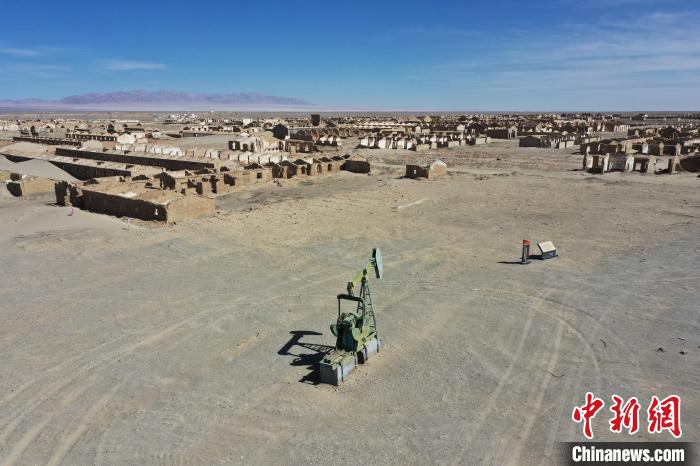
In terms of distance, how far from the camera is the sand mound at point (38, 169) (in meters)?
28.6

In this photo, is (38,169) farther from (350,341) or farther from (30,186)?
(350,341)

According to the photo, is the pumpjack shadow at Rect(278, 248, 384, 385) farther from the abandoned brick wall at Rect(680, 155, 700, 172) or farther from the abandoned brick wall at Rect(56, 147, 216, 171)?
the abandoned brick wall at Rect(680, 155, 700, 172)

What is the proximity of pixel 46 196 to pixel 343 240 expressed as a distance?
1688cm

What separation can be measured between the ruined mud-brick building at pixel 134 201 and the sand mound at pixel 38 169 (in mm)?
9072

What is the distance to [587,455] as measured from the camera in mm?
6141

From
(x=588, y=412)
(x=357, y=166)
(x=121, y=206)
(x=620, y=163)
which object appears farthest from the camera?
(x=357, y=166)

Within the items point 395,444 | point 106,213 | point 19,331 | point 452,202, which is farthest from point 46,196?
point 395,444

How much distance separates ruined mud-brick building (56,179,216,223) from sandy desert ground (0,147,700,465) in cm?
88

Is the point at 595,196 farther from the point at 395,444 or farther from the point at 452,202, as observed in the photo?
the point at 395,444

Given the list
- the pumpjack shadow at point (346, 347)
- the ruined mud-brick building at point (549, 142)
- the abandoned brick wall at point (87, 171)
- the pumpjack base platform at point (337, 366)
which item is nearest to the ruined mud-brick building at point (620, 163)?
the ruined mud-brick building at point (549, 142)

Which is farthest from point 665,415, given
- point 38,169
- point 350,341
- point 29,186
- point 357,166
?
point 38,169

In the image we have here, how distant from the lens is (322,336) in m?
9.23

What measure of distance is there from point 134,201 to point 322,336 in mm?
12097

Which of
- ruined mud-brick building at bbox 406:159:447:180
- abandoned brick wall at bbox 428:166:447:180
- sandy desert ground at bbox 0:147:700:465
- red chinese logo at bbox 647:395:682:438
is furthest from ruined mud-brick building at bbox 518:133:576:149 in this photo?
red chinese logo at bbox 647:395:682:438
